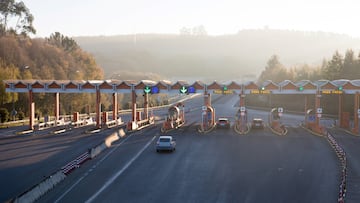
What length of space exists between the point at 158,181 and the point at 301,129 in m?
35.0

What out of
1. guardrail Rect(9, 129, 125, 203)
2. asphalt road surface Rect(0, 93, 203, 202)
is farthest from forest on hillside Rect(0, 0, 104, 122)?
guardrail Rect(9, 129, 125, 203)

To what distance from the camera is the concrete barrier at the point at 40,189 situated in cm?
2171

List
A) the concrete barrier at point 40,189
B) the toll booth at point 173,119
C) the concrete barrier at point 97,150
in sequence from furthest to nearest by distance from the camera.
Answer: the toll booth at point 173,119, the concrete barrier at point 97,150, the concrete barrier at point 40,189

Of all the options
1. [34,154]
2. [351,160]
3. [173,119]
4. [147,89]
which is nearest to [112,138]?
[34,154]

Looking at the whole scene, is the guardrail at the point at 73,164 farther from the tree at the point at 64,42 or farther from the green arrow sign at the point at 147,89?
the tree at the point at 64,42

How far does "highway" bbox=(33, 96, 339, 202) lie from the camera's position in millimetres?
24484

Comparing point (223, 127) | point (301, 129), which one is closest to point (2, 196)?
point (223, 127)

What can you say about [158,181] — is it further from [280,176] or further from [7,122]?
[7,122]

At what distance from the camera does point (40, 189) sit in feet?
78.6

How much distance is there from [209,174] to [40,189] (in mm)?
10684

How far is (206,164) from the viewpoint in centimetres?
3319

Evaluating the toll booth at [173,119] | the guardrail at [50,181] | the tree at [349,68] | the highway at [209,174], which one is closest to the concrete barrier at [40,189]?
Answer: the guardrail at [50,181]

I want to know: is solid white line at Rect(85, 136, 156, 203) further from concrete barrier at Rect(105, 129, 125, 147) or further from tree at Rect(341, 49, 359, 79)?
tree at Rect(341, 49, 359, 79)

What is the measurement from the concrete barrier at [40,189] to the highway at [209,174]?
0.35 metres
